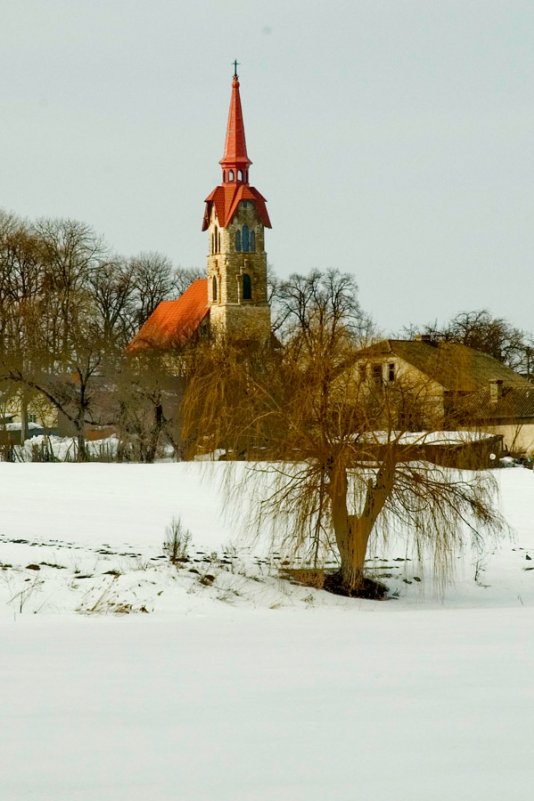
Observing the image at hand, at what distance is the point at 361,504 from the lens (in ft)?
61.5

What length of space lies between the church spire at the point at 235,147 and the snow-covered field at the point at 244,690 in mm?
69692

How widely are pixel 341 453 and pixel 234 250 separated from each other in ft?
237

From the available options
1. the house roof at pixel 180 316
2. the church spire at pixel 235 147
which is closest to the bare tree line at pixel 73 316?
the house roof at pixel 180 316

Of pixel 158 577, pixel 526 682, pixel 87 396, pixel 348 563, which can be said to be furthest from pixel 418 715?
pixel 87 396

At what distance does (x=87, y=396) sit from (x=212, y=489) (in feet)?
50.2

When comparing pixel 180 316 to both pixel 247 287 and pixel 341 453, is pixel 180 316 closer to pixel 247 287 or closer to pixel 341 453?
pixel 247 287

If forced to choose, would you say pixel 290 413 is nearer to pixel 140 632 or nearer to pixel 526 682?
pixel 140 632

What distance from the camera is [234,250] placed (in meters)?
89.7

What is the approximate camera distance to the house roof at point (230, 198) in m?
89.1

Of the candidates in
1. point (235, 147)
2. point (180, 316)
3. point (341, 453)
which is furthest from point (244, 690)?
point (235, 147)

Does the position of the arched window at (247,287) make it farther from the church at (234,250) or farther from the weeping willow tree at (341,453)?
the weeping willow tree at (341,453)

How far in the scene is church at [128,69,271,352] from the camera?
85.4 m

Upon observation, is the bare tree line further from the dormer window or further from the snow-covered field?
the snow-covered field

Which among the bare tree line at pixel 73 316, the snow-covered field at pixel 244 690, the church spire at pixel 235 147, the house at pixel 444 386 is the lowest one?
the snow-covered field at pixel 244 690
